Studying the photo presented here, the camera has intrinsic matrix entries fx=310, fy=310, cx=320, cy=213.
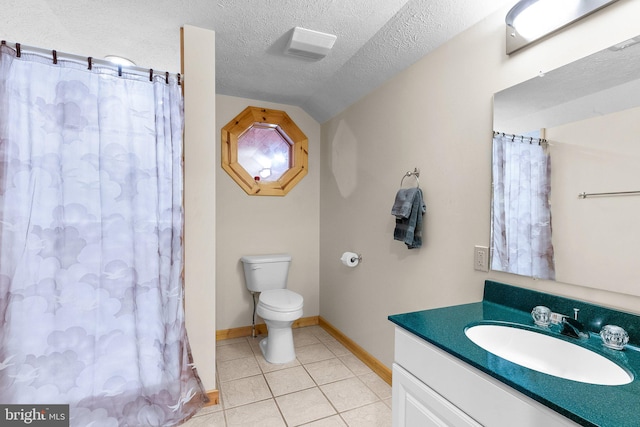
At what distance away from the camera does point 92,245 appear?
1.67 meters

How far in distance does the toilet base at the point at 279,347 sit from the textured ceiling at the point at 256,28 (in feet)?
6.54

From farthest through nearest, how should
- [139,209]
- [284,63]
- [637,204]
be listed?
[284,63]
[139,209]
[637,204]

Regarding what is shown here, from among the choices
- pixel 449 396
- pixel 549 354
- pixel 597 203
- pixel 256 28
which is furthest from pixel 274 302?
pixel 597 203

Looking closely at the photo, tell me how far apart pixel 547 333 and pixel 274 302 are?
1.84 meters

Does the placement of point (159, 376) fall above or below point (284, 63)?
below

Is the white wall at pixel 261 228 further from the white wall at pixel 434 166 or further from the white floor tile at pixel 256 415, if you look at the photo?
the white floor tile at pixel 256 415

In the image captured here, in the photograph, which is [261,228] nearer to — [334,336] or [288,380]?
[334,336]

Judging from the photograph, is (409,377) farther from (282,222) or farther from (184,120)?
(282,222)

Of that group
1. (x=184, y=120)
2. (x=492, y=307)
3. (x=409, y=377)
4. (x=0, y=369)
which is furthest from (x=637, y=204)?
(x=0, y=369)

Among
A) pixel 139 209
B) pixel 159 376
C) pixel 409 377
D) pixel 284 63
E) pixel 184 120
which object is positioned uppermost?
pixel 284 63

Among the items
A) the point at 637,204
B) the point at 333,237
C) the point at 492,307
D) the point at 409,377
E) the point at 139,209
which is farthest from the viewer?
the point at 333,237

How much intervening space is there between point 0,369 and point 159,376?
72cm

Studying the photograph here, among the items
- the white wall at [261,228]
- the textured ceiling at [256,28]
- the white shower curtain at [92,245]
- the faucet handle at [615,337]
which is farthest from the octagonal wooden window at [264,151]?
the faucet handle at [615,337]

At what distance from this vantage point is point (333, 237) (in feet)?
10.2
